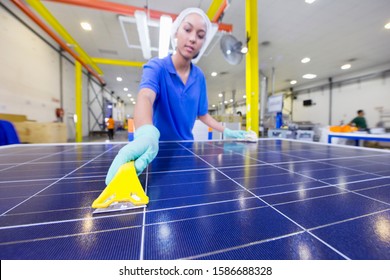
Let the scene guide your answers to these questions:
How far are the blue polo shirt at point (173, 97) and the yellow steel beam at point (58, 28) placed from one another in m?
5.24

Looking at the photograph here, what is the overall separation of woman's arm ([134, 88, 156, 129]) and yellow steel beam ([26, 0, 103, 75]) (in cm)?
559

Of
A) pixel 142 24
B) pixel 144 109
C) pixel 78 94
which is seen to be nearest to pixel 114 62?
pixel 78 94

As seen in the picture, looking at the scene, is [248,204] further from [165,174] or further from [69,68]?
[69,68]

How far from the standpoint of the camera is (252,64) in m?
4.28

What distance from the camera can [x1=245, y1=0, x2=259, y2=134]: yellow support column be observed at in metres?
4.11

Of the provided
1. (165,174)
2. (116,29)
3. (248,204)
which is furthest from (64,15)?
(248,204)

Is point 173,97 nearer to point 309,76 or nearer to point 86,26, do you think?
point 86,26

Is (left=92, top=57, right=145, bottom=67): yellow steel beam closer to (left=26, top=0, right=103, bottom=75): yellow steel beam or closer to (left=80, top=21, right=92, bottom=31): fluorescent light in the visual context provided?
(left=26, top=0, right=103, bottom=75): yellow steel beam

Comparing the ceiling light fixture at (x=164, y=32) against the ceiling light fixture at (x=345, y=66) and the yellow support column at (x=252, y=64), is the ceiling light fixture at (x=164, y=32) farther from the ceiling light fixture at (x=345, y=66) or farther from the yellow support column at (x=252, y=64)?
the ceiling light fixture at (x=345, y=66)

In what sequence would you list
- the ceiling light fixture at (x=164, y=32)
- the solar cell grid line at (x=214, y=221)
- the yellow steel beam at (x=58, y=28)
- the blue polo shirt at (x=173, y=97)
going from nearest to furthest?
the solar cell grid line at (x=214, y=221) < the blue polo shirt at (x=173, y=97) < the ceiling light fixture at (x=164, y=32) < the yellow steel beam at (x=58, y=28)

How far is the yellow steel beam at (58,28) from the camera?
4572 mm

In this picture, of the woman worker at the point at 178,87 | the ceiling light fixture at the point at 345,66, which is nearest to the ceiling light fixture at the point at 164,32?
the woman worker at the point at 178,87

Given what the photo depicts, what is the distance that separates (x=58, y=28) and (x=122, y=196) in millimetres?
7454

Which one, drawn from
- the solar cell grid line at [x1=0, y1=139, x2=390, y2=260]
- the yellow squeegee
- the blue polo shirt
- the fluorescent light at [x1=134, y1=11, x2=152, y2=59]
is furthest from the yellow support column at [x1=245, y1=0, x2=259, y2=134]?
the yellow squeegee
